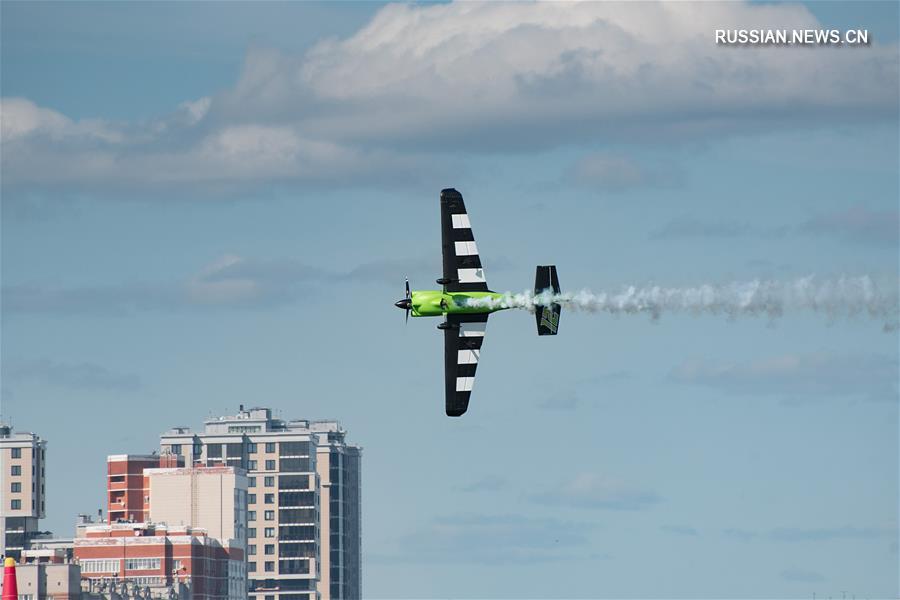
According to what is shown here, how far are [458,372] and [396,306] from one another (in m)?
3.71

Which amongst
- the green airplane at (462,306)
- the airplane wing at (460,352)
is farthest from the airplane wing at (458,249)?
the airplane wing at (460,352)

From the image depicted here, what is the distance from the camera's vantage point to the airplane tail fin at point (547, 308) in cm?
8156

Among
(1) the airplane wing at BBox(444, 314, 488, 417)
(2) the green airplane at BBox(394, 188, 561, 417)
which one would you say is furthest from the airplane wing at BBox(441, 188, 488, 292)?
(1) the airplane wing at BBox(444, 314, 488, 417)

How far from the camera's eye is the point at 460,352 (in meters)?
83.3

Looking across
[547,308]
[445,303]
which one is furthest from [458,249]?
[547,308]

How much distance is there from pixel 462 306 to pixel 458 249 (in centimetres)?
257

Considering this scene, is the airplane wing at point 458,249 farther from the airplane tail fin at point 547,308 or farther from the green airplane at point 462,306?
the airplane tail fin at point 547,308

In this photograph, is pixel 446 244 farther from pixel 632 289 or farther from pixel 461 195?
pixel 632 289

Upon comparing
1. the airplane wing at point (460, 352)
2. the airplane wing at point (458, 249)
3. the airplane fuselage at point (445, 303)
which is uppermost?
the airplane wing at point (458, 249)

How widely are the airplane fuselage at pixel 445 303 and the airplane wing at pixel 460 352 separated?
735 mm

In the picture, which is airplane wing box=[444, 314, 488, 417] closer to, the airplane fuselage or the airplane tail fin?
the airplane fuselage

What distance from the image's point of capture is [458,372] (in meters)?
83.4

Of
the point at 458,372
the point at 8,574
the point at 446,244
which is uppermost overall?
the point at 446,244

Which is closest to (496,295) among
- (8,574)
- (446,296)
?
(446,296)
